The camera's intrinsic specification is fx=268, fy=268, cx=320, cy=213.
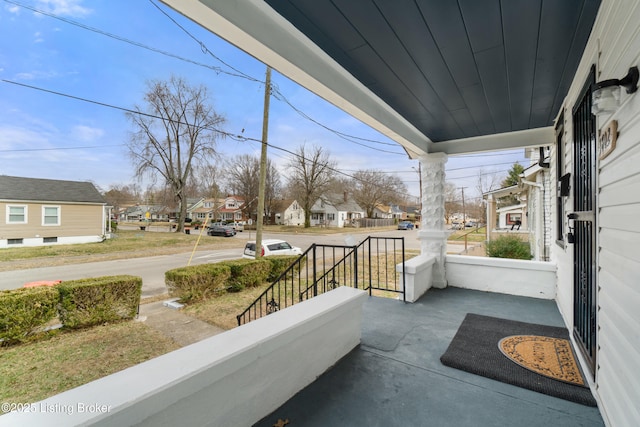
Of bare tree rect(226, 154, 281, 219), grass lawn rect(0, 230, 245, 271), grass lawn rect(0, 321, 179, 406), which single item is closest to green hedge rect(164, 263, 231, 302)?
grass lawn rect(0, 321, 179, 406)

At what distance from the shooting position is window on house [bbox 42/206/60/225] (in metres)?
10.3

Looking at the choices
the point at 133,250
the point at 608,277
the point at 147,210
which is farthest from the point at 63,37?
the point at 147,210

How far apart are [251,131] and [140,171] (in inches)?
183

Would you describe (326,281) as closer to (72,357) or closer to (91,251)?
(72,357)

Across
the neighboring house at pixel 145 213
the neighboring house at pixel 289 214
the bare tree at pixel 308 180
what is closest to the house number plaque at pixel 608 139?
the neighboring house at pixel 145 213

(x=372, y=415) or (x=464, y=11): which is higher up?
(x=464, y=11)

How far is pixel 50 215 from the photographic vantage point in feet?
34.9

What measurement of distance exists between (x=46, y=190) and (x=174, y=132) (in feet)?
20.3

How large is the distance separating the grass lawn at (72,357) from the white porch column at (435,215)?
12.8ft

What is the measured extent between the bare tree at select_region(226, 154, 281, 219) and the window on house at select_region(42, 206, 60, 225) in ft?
43.7

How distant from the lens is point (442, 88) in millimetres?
2225

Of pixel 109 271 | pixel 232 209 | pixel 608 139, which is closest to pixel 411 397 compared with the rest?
pixel 608 139

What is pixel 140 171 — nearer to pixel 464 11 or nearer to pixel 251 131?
pixel 251 131

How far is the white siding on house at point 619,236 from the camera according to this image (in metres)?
1.03
